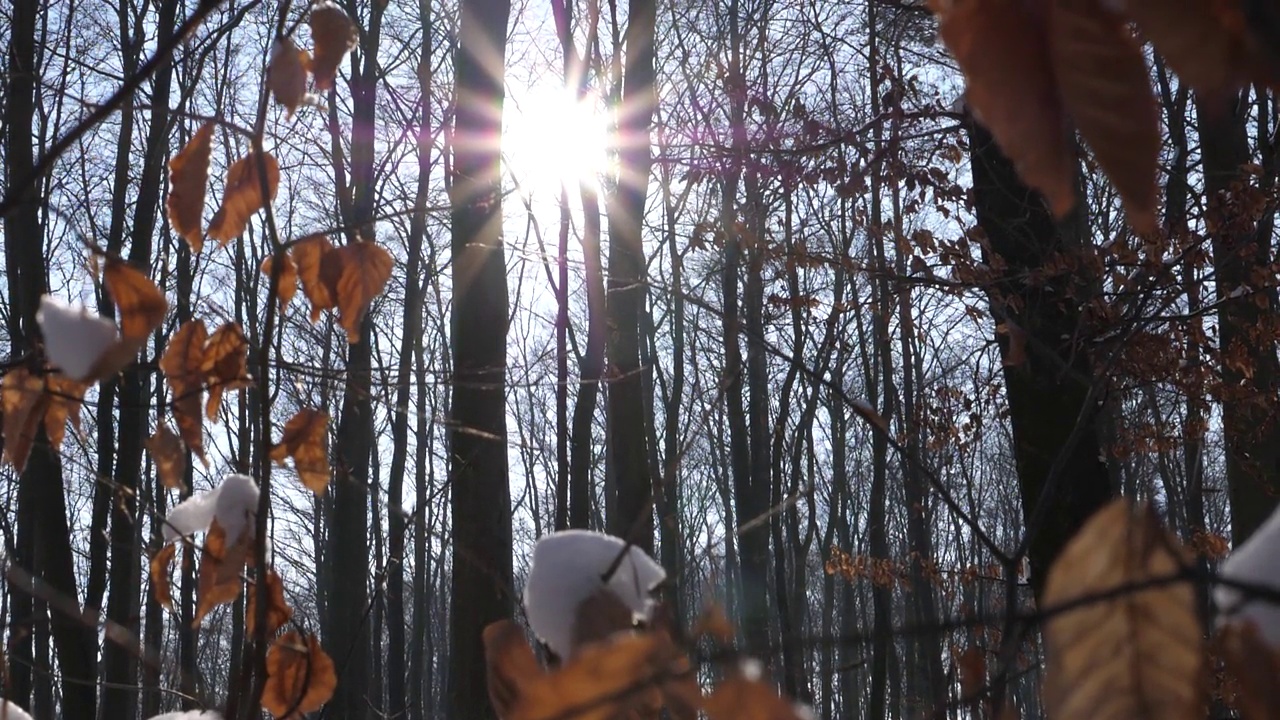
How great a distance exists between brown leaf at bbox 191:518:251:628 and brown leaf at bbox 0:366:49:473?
0.74 ft

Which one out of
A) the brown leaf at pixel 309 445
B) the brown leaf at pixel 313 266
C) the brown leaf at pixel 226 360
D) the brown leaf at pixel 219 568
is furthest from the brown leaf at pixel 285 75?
the brown leaf at pixel 219 568

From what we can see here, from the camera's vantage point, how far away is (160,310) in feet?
3.45

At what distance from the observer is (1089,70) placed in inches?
20.2

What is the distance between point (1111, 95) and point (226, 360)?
1036mm

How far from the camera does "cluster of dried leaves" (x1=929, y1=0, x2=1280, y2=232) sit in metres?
0.48

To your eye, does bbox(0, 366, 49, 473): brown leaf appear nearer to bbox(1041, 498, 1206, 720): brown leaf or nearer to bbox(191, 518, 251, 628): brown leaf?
bbox(191, 518, 251, 628): brown leaf

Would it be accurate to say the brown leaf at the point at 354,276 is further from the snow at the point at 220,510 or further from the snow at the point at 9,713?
the snow at the point at 9,713

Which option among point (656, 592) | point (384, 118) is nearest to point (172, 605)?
point (656, 592)

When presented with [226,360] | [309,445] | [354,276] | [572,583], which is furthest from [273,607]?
[572,583]

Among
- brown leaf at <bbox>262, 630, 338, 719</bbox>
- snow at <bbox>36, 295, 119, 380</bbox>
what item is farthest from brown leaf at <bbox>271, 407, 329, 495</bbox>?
snow at <bbox>36, 295, 119, 380</bbox>

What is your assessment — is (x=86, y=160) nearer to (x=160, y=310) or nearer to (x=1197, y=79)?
(x=160, y=310)

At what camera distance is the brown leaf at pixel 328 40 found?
3.87 ft

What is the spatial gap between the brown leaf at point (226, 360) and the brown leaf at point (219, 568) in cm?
17

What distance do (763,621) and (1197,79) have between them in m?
11.8
